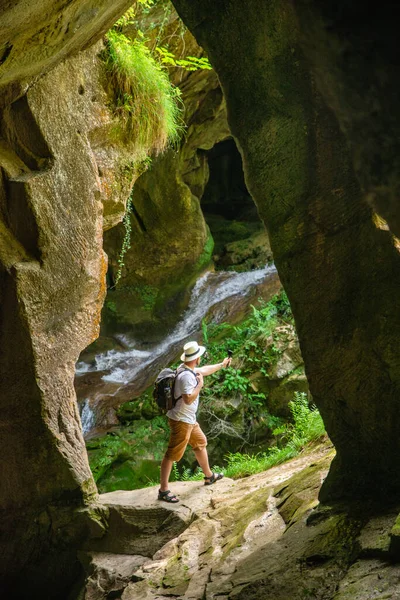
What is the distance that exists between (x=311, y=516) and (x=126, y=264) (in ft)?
36.9

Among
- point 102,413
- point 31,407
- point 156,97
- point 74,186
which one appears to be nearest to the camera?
point 31,407

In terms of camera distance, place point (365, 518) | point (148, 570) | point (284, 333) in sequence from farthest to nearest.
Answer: point (284, 333)
point (148, 570)
point (365, 518)

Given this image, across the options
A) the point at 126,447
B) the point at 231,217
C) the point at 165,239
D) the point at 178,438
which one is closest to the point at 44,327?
the point at 178,438

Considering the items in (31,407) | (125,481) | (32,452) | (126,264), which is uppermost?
(126,264)

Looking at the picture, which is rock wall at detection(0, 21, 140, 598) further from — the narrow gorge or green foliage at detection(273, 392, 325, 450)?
green foliage at detection(273, 392, 325, 450)

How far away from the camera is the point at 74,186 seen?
19.2 ft

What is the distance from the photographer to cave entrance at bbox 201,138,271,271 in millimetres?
15469

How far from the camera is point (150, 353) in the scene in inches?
516

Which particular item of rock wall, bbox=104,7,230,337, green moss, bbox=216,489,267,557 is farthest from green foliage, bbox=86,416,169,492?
rock wall, bbox=104,7,230,337

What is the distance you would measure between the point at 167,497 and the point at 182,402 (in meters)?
1.03

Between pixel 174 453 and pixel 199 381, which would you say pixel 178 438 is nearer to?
pixel 174 453

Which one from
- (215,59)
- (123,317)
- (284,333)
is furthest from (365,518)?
(123,317)

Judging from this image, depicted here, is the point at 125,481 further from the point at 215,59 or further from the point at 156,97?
the point at 215,59

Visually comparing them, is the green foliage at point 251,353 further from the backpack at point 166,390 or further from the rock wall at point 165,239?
the rock wall at point 165,239
